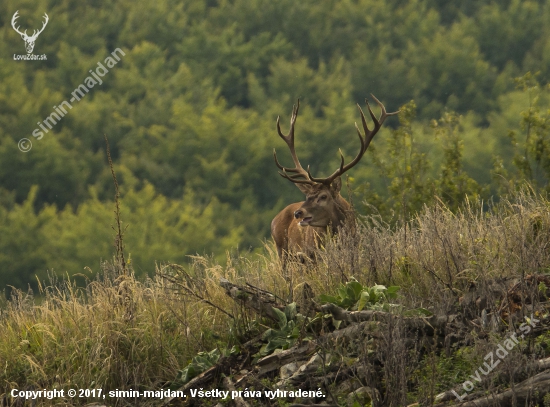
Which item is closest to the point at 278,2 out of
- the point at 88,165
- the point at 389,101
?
the point at 389,101

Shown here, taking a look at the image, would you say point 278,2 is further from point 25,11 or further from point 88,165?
point 88,165

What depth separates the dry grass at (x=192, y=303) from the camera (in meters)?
6.60

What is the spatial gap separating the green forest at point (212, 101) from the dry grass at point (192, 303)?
124ft

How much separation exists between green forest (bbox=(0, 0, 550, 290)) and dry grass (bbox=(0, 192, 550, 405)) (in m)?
37.9

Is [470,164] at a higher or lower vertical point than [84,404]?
higher

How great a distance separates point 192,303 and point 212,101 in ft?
197

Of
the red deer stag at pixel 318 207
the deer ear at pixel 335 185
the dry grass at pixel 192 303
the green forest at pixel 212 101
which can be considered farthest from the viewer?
the green forest at pixel 212 101

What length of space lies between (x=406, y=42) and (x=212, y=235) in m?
26.9

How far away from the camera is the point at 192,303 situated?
7105 mm

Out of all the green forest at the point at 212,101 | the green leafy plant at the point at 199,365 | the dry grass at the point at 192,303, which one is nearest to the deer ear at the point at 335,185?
the dry grass at the point at 192,303

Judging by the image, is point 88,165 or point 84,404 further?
point 88,165

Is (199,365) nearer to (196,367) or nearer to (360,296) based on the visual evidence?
(196,367)

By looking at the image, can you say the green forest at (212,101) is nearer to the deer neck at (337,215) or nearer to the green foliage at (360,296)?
the deer neck at (337,215)

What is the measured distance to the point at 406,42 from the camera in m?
71.3
